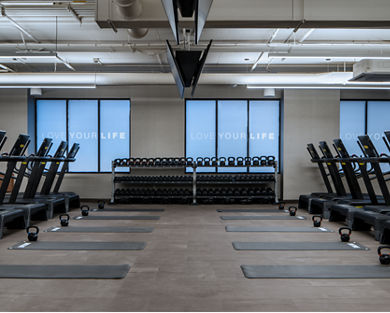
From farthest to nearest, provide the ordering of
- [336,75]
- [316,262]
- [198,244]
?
[336,75] → [198,244] → [316,262]

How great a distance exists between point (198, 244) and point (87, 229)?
78.5 inches

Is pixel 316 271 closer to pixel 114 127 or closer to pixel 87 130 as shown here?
pixel 114 127

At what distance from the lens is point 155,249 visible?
437 cm

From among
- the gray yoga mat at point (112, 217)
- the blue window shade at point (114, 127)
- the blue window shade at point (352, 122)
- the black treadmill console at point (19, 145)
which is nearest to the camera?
the black treadmill console at point (19, 145)

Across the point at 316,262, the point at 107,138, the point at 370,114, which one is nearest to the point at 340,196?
the point at 370,114

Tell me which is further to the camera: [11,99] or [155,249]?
[11,99]

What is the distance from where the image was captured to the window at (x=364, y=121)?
9.79 metres

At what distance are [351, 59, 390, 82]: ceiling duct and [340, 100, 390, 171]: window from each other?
312cm

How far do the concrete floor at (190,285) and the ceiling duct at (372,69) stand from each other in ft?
10.9

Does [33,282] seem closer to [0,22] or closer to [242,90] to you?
[0,22]

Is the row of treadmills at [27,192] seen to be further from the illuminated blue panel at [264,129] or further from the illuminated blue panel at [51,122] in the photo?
the illuminated blue panel at [264,129]

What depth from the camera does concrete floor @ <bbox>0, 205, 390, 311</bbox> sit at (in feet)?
8.66

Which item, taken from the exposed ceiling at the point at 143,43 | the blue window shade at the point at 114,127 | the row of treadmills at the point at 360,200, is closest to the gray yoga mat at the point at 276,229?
the row of treadmills at the point at 360,200

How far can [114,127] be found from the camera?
9.77 metres
